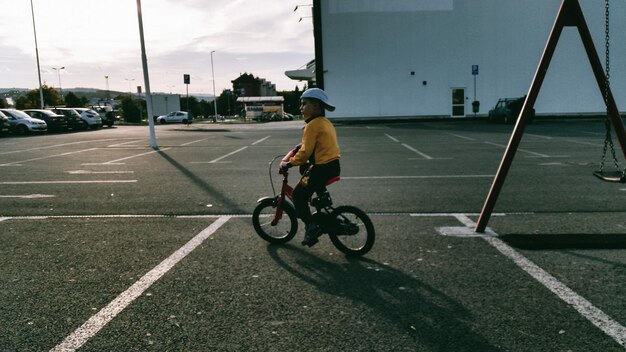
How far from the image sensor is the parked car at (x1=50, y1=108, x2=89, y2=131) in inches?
1412

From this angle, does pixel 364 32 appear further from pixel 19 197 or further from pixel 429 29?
pixel 19 197

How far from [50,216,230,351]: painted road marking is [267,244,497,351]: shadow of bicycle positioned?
3.24 feet

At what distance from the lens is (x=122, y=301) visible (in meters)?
3.90

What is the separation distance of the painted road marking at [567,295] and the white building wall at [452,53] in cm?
3301

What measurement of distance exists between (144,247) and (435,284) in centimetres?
325

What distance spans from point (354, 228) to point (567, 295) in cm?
200

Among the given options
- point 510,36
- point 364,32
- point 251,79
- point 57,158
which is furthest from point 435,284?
point 251,79

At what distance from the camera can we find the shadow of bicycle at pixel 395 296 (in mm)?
3191

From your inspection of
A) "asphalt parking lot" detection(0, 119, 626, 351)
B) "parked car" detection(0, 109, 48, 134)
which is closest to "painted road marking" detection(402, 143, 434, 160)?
"asphalt parking lot" detection(0, 119, 626, 351)

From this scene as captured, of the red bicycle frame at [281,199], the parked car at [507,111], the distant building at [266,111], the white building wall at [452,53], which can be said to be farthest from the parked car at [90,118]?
the red bicycle frame at [281,199]

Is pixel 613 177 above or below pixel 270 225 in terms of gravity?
above

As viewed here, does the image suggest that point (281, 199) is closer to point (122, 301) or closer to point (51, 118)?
point (122, 301)

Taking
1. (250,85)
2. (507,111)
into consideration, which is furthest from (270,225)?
(250,85)

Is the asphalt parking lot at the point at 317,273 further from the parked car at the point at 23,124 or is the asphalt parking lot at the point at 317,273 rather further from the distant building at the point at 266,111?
the distant building at the point at 266,111
